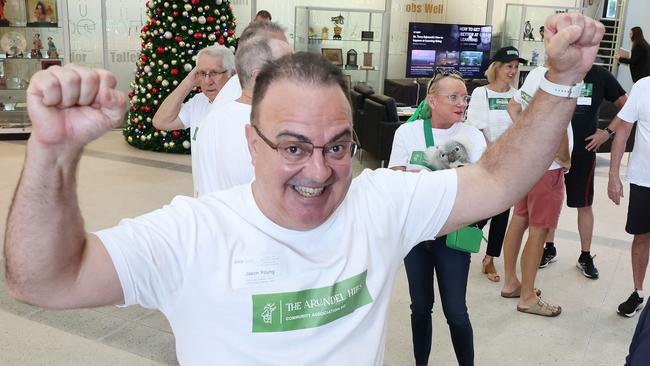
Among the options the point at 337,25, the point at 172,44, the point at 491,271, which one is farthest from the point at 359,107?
the point at 491,271

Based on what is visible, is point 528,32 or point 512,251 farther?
point 528,32

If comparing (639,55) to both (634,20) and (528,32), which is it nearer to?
(528,32)

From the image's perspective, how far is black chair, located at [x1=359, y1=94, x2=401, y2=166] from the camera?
750cm

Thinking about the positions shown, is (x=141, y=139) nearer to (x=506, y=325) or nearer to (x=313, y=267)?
(x=506, y=325)

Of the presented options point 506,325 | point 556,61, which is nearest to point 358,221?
point 556,61

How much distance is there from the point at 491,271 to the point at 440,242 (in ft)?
6.17

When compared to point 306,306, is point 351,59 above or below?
above

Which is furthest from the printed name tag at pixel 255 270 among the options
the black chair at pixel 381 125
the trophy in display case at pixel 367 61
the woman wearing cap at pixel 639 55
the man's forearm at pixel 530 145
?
the woman wearing cap at pixel 639 55

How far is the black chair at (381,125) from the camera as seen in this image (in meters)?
7.50

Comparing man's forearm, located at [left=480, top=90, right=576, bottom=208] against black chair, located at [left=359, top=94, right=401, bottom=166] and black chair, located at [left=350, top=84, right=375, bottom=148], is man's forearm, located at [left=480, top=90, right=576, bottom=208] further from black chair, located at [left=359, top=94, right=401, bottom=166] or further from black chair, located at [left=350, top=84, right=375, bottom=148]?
black chair, located at [left=350, top=84, right=375, bottom=148]

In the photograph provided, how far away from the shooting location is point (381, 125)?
759 cm

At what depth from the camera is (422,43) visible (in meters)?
11.2

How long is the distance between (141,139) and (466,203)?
7531mm

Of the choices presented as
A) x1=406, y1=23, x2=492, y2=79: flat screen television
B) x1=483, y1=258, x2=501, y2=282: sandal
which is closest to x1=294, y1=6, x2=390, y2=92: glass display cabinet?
x1=406, y1=23, x2=492, y2=79: flat screen television
